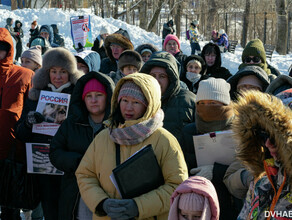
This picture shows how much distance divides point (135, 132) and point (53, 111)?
4.74 ft

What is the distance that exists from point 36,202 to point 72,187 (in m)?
0.92

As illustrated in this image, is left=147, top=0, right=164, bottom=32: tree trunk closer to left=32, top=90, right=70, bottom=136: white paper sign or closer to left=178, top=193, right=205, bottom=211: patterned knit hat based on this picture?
left=32, top=90, right=70, bottom=136: white paper sign

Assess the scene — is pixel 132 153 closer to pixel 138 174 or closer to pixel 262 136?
pixel 138 174

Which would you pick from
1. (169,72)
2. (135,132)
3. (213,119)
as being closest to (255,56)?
(169,72)

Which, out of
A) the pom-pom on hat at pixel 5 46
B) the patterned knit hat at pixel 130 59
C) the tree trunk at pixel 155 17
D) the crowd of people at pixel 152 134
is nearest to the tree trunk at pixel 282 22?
the tree trunk at pixel 155 17

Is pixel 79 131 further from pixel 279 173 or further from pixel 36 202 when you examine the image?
pixel 279 173

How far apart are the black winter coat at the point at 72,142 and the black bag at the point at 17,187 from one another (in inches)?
29.7

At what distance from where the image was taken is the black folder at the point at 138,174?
116 inches

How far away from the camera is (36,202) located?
15.0 feet

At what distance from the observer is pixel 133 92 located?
10.8 ft

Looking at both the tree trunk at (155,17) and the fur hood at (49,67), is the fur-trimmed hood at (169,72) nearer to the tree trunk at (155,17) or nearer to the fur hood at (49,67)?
the fur hood at (49,67)

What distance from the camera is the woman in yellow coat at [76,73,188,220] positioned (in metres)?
3.00

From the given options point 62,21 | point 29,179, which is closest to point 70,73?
point 29,179

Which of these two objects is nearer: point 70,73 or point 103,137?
point 103,137
